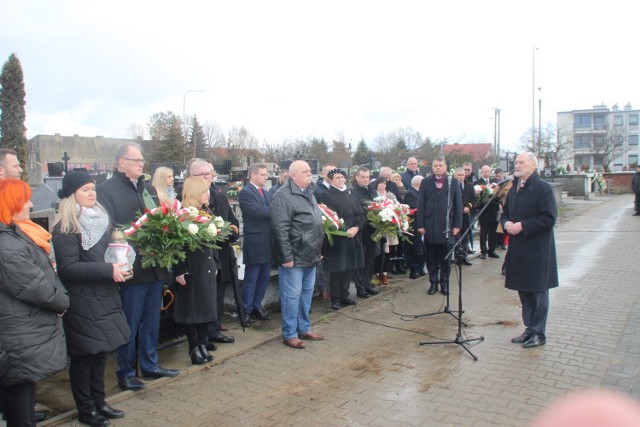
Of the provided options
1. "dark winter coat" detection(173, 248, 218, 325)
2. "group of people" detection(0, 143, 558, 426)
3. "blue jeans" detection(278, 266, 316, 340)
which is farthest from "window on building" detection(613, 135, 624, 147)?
"dark winter coat" detection(173, 248, 218, 325)

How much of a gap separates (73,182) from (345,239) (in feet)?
13.9

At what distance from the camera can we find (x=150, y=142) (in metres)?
54.1

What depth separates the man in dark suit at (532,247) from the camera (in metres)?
6.09

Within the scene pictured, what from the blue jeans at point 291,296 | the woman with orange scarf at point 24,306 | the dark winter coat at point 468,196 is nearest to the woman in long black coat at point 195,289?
the blue jeans at point 291,296

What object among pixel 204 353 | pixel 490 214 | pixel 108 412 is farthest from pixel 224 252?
pixel 490 214

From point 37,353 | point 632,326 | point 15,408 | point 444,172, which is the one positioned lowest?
point 632,326

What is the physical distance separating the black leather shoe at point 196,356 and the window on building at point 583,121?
105193 mm

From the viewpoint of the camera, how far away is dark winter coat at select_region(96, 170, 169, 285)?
5.04 meters

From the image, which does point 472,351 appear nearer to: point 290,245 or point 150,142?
point 290,245

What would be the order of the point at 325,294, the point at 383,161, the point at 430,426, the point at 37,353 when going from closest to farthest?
the point at 37,353
the point at 430,426
the point at 325,294
the point at 383,161

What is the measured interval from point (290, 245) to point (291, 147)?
43318 millimetres

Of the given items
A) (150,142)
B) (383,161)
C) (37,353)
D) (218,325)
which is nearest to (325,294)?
(218,325)

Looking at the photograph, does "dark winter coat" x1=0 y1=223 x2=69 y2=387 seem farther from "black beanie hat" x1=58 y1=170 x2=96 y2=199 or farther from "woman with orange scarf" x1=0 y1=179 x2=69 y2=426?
"black beanie hat" x1=58 y1=170 x2=96 y2=199

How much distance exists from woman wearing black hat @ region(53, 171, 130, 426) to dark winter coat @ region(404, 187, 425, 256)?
6195 millimetres
